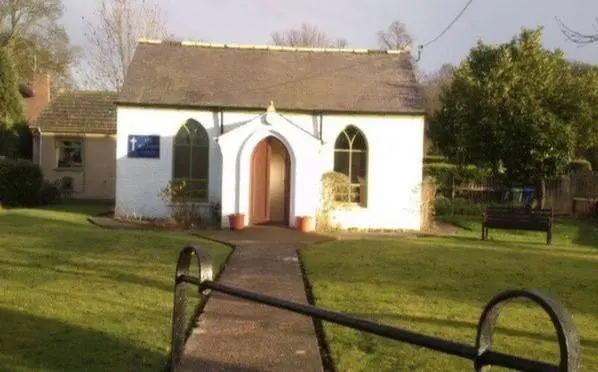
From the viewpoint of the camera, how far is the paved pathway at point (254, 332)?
6.41m

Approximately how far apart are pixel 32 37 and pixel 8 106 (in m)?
19.3

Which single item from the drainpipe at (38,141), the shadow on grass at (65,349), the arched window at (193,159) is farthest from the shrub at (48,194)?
the shadow on grass at (65,349)

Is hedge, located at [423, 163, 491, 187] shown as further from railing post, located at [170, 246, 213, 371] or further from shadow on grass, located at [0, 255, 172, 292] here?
railing post, located at [170, 246, 213, 371]

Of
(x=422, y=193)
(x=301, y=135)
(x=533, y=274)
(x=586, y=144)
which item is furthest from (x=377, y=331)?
(x=586, y=144)

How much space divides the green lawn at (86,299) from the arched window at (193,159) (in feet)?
16.3

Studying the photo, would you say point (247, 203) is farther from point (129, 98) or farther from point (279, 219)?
point (129, 98)

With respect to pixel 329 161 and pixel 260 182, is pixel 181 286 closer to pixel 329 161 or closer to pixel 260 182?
pixel 260 182

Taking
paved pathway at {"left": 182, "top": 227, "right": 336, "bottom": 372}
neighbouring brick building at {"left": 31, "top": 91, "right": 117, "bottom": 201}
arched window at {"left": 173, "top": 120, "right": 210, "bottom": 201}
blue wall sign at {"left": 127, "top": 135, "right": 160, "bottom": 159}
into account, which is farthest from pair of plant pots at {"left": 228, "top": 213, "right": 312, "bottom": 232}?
neighbouring brick building at {"left": 31, "top": 91, "right": 117, "bottom": 201}

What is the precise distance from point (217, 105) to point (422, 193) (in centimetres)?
695

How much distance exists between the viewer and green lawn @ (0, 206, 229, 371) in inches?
257

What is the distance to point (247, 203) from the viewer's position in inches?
786

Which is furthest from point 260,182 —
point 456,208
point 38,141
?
point 38,141

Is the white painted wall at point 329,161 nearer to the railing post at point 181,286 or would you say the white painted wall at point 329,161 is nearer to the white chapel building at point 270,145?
the white chapel building at point 270,145

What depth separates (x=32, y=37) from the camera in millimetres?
47688
